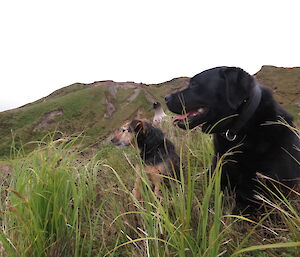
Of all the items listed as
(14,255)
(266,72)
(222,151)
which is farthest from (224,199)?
(266,72)

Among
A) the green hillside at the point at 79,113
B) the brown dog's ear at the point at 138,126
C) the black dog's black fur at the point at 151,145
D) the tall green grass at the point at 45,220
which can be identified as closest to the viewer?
the tall green grass at the point at 45,220

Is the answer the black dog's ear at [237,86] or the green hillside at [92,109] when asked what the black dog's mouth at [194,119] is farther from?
the green hillside at [92,109]

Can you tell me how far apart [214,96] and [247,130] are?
1.67 ft

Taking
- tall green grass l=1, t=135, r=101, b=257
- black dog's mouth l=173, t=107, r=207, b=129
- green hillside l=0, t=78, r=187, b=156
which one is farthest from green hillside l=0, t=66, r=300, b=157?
tall green grass l=1, t=135, r=101, b=257

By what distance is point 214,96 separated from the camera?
2748 mm

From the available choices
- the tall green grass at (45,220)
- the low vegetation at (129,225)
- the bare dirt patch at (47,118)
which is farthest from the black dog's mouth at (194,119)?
the bare dirt patch at (47,118)

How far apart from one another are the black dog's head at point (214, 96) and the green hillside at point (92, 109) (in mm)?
65156

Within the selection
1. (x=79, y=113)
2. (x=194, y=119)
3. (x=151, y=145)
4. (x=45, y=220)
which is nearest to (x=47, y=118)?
(x=79, y=113)

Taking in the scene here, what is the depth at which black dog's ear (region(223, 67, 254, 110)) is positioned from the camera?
2.51 meters

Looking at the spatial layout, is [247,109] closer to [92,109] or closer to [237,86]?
[237,86]

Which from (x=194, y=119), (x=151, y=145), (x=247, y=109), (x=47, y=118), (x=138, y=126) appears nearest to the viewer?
(x=247, y=109)

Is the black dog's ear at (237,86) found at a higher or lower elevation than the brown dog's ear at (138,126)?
higher

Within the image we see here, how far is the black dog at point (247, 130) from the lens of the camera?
7.98 ft

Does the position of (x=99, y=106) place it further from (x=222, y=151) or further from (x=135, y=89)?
(x=222, y=151)
